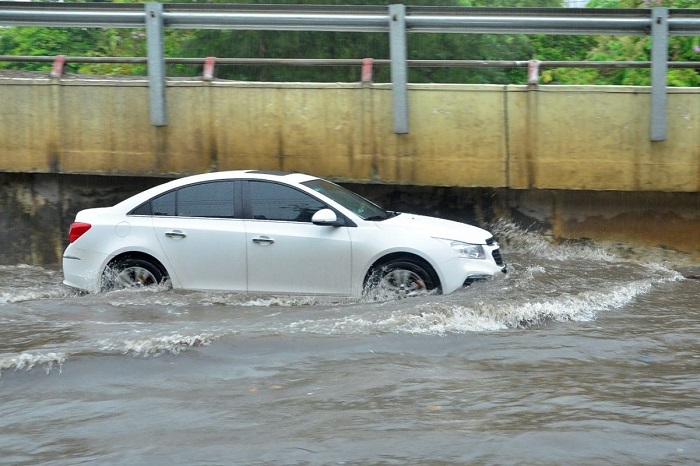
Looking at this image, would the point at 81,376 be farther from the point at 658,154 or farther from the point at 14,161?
the point at 658,154

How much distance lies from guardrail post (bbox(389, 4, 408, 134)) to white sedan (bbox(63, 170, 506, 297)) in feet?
5.79

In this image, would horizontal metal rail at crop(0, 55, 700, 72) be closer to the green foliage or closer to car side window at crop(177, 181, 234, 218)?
the green foliage

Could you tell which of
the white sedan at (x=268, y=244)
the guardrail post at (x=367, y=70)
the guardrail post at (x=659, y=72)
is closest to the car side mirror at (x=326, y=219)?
the white sedan at (x=268, y=244)

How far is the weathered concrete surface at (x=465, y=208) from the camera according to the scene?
1105 cm

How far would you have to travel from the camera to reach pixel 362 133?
448 inches

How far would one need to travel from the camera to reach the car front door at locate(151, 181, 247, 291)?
9406 millimetres

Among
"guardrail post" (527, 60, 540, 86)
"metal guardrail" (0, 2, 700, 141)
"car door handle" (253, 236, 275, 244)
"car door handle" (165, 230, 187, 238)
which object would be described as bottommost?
"car door handle" (253, 236, 275, 244)

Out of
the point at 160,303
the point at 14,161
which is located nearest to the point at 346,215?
the point at 160,303

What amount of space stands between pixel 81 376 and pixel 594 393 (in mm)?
3623

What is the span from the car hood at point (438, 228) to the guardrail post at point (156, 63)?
360 centimetres

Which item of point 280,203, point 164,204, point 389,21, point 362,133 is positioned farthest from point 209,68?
point 280,203

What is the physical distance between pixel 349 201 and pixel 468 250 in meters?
1.40

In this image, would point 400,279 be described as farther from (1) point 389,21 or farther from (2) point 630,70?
(2) point 630,70

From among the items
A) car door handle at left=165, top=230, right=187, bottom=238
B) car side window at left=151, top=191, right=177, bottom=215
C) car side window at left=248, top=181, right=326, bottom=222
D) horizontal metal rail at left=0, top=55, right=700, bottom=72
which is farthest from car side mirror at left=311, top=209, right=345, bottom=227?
horizontal metal rail at left=0, top=55, right=700, bottom=72
